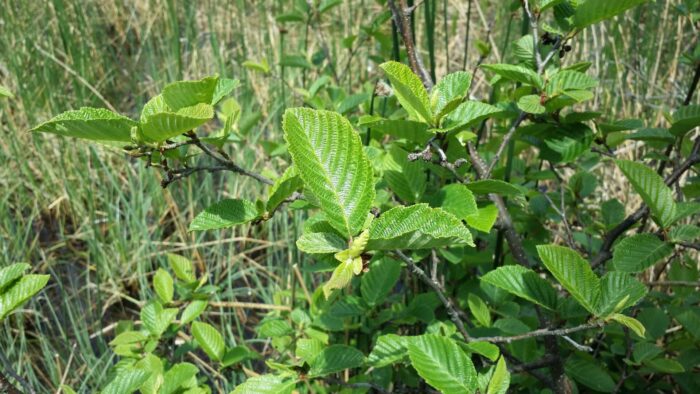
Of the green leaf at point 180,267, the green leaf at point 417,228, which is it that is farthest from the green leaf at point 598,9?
the green leaf at point 180,267

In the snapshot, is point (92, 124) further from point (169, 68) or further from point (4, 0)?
point (4, 0)

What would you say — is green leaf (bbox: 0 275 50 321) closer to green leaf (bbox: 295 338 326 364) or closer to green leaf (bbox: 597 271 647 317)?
green leaf (bbox: 295 338 326 364)

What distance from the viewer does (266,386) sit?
2.82ft

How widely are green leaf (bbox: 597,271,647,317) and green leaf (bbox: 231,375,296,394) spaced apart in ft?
→ 1.38

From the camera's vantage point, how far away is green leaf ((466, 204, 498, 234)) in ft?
2.78

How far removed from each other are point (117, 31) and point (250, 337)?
83.9 inches

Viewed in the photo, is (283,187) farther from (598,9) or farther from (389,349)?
(598,9)

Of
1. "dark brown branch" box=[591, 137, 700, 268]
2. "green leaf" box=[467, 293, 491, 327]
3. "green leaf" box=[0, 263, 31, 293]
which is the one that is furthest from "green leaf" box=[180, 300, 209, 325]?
"dark brown branch" box=[591, 137, 700, 268]

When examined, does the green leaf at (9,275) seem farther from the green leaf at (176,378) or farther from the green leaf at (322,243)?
the green leaf at (322,243)

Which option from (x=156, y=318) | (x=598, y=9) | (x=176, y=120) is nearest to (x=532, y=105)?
(x=598, y=9)

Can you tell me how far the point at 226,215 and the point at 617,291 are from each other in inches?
→ 19.7

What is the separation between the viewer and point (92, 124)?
69cm

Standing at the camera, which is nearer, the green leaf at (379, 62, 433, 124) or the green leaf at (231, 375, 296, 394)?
the green leaf at (379, 62, 433, 124)

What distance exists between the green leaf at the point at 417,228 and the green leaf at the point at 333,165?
0.02m
